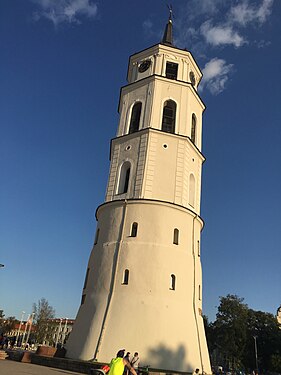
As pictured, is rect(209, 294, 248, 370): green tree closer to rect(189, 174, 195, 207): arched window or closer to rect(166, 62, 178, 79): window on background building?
rect(189, 174, 195, 207): arched window

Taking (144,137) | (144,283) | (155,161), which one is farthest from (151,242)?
(144,137)

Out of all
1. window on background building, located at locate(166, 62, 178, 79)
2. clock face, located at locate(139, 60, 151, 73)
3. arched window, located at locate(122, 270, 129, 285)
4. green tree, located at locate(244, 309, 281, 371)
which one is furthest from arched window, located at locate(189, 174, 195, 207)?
green tree, located at locate(244, 309, 281, 371)

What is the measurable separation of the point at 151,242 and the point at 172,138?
744cm

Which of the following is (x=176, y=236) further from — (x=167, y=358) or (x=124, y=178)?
(x=167, y=358)

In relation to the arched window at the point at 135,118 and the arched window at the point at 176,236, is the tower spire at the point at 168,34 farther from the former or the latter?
the arched window at the point at 176,236

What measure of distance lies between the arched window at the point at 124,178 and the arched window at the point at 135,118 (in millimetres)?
2708

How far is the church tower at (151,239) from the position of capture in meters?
17.4

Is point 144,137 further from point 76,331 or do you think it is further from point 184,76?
point 76,331

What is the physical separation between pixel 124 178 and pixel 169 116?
5.59 metres

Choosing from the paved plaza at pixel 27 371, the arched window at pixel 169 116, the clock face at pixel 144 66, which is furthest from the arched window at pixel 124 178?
the paved plaza at pixel 27 371

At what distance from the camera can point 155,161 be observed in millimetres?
22344

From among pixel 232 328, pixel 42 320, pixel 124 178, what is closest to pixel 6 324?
pixel 42 320

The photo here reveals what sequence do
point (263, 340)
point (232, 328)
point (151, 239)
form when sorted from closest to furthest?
point (151, 239) → point (232, 328) → point (263, 340)

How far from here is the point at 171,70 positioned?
27016 millimetres
